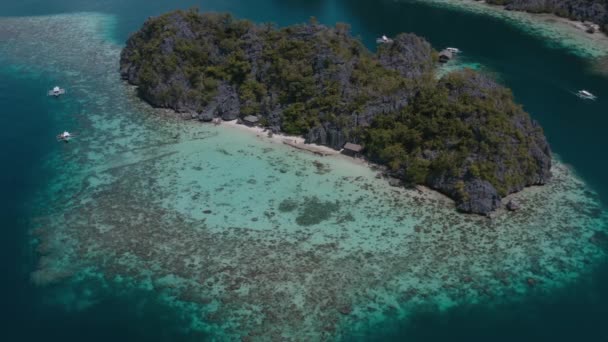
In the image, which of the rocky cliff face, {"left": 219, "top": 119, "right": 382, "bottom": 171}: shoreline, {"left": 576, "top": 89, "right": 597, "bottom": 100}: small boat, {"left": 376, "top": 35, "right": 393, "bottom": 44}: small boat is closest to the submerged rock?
{"left": 219, "top": 119, "right": 382, "bottom": 171}: shoreline

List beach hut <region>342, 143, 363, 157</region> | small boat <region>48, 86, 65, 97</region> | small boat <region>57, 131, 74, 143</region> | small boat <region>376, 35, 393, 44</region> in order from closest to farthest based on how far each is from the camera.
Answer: beach hut <region>342, 143, 363, 157</region> < small boat <region>57, 131, 74, 143</region> < small boat <region>48, 86, 65, 97</region> < small boat <region>376, 35, 393, 44</region>

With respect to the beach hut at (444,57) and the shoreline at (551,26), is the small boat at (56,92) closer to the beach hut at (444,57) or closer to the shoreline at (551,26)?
the beach hut at (444,57)

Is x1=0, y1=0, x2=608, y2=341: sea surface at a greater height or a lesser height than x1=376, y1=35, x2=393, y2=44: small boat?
lesser

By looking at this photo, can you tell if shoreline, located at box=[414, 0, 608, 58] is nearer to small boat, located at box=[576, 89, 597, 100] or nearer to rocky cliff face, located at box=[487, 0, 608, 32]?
rocky cliff face, located at box=[487, 0, 608, 32]

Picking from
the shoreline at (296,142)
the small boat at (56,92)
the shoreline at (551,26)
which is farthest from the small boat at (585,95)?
the small boat at (56,92)

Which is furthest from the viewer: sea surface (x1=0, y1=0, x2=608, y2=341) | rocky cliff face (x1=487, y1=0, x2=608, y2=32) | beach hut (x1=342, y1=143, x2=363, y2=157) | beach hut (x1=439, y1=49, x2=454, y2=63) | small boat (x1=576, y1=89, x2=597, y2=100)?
rocky cliff face (x1=487, y1=0, x2=608, y2=32)

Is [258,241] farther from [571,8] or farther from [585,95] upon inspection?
[571,8]
